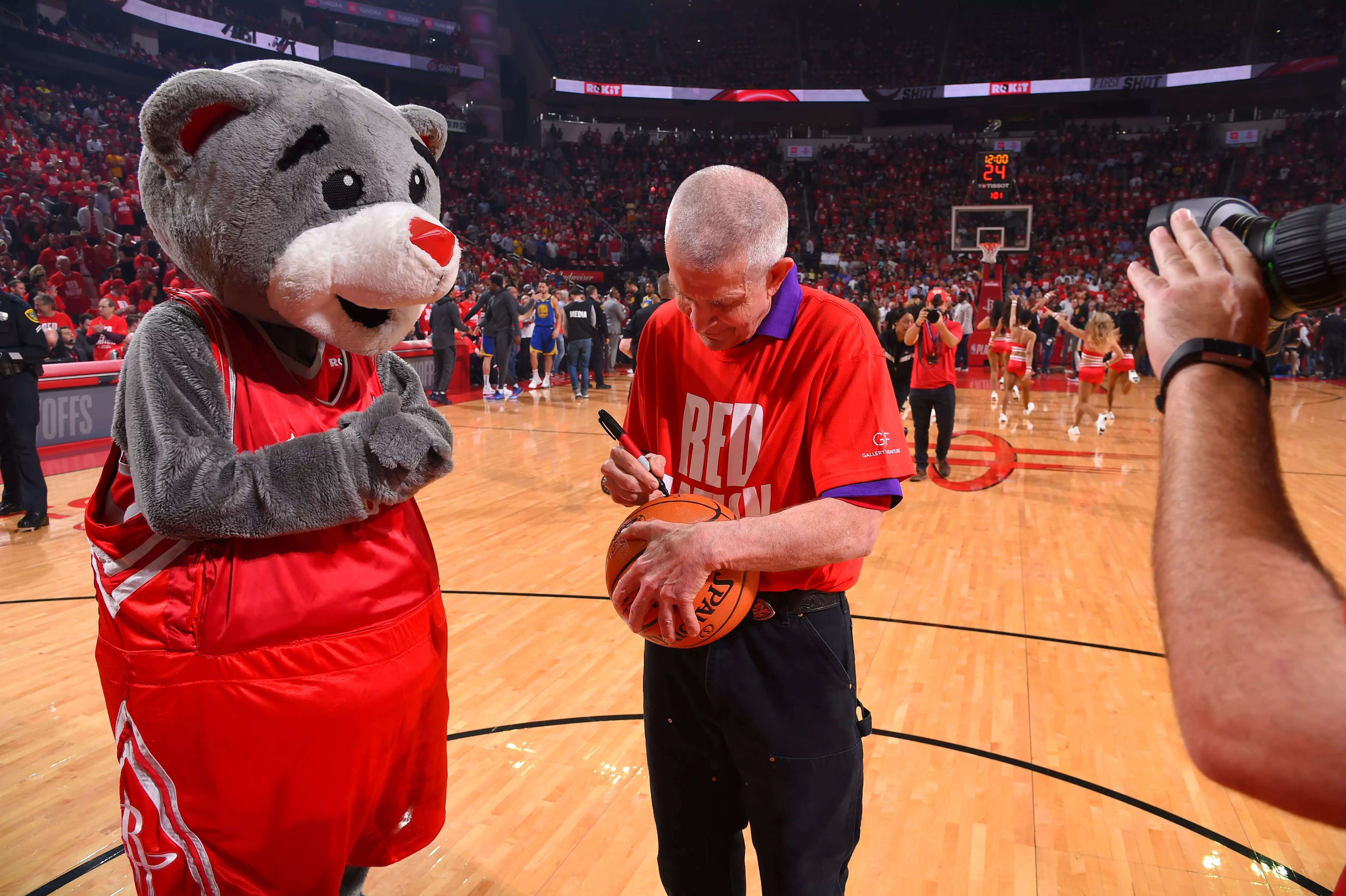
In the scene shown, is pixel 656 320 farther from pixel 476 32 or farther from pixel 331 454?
pixel 476 32

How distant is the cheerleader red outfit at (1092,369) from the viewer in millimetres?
10305

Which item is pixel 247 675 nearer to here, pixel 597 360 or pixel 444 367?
pixel 444 367

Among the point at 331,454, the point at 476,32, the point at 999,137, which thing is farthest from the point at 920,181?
the point at 331,454

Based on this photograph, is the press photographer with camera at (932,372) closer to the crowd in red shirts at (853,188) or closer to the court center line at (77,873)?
the court center line at (77,873)

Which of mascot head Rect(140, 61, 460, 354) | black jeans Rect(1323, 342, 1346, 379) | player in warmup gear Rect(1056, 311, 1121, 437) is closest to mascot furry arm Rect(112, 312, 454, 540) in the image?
mascot head Rect(140, 61, 460, 354)

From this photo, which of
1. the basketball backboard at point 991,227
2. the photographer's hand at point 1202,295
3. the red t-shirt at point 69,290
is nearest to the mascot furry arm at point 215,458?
the photographer's hand at point 1202,295

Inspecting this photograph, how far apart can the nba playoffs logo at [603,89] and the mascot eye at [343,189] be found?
101 feet

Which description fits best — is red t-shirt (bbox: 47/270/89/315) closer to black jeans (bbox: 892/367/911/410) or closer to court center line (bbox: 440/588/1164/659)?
court center line (bbox: 440/588/1164/659)

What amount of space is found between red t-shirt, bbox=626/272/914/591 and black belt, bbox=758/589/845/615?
0.02 m

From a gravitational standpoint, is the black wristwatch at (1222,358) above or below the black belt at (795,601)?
above

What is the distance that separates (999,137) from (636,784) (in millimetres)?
31631

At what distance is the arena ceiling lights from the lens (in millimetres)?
25812

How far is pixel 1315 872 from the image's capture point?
2553 mm

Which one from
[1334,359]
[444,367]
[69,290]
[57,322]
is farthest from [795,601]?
[1334,359]
